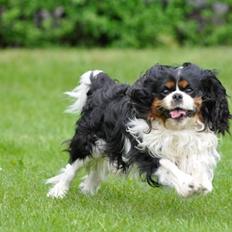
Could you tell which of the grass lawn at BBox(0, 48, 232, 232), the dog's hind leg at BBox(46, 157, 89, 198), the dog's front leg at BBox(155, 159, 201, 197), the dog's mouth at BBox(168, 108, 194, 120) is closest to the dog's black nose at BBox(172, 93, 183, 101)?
the dog's mouth at BBox(168, 108, 194, 120)

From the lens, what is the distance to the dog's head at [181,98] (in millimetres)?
7145

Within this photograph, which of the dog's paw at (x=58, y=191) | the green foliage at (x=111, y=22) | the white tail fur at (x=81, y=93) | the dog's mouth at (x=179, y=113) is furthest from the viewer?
the green foliage at (x=111, y=22)

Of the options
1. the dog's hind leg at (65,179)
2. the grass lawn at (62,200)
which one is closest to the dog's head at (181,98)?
the grass lawn at (62,200)

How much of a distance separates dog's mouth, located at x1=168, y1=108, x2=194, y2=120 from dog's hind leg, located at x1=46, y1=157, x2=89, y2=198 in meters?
1.52

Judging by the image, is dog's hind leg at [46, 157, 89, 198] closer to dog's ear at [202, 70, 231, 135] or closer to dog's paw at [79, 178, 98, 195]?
dog's paw at [79, 178, 98, 195]

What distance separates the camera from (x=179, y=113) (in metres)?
7.15

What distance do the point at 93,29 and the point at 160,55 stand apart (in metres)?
3.09

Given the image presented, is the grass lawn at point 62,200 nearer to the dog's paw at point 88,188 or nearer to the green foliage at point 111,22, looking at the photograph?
the dog's paw at point 88,188

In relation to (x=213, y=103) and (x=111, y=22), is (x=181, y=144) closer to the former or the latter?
(x=213, y=103)

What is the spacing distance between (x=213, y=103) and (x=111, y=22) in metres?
16.1

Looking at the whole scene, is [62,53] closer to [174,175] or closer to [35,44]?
[35,44]

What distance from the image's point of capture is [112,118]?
7988mm

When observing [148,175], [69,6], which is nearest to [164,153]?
[148,175]

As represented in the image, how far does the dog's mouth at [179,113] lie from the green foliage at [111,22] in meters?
15.5
